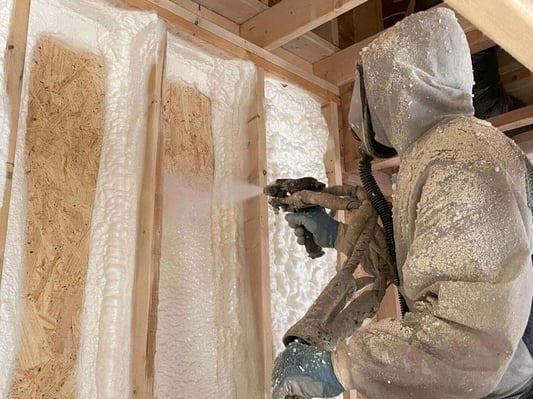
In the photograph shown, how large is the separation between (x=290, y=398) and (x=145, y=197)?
813mm

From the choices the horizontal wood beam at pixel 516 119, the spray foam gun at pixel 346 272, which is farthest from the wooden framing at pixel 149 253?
the horizontal wood beam at pixel 516 119

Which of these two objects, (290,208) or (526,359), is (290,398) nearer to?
(526,359)

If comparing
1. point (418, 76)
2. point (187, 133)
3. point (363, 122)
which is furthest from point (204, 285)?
point (418, 76)

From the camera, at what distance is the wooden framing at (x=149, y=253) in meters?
1.68

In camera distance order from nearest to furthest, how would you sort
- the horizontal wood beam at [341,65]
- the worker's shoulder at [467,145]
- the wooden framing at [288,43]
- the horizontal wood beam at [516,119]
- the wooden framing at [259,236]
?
1. the worker's shoulder at [467,145]
2. the wooden framing at [259,236]
3. the wooden framing at [288,43]
4. the horizontal wood beam at [516,119]
5. the horizontal wood beam at [341,65]

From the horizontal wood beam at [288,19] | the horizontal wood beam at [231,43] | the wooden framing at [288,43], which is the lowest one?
the horizontal wood beam at [231,43]

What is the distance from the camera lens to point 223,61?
2283mm

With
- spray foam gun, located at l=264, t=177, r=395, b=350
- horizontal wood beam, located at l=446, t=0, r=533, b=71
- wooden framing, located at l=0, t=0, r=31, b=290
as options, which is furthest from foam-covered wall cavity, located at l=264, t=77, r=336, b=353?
horizontal wood beam, located at l=446, t=0, r=533, b=71

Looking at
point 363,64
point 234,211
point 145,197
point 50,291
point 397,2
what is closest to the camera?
point 363,64

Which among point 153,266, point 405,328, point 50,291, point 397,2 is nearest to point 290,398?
point 405,328

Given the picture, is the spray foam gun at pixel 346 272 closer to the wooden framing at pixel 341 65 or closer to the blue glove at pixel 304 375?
the blue glove at pixel 304 375

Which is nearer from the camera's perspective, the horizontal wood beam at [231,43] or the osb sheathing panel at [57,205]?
the osb sheathing panel at [57,205]

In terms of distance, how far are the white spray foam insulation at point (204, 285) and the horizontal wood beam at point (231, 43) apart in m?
0.06

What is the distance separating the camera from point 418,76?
4.58ft
